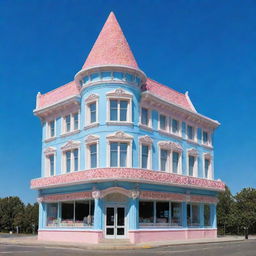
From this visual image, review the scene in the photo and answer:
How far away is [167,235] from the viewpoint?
107 ft

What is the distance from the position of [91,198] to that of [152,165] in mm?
5507

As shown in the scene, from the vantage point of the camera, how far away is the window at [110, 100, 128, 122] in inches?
1241

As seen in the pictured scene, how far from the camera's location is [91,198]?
30875mm

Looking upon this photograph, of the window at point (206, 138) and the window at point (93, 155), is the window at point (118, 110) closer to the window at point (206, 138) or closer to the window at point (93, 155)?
the window at point (93, 155)

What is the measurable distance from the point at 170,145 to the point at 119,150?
605 cm

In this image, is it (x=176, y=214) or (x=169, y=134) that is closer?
(x=176, y=214)

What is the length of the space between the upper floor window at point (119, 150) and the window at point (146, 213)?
3303 mm

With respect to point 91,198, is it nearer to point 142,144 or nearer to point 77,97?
point 142,144

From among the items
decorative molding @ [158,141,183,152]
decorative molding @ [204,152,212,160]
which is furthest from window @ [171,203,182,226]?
decorative molding @ [204,152,212,160]

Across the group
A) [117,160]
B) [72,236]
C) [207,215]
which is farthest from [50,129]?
[207,215]

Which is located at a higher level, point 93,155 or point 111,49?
point 111,49

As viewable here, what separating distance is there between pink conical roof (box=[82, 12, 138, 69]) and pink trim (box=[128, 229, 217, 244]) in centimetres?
1212

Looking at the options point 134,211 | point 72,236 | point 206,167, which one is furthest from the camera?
point 206,167

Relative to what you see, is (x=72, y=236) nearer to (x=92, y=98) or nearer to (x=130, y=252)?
(x=130, y=252)
